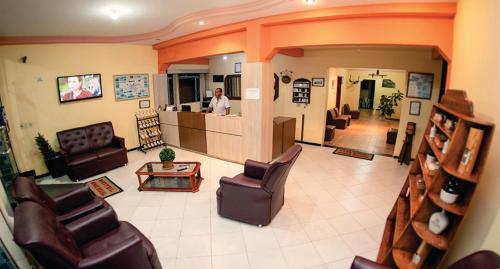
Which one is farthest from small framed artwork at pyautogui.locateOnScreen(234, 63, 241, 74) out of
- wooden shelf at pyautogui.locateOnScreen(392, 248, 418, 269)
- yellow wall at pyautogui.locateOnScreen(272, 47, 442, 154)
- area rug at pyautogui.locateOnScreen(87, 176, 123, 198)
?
wooden shelf at pyautogui.locateOnScreen(392, 248, 418, 269)

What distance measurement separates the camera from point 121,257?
221 centimetres

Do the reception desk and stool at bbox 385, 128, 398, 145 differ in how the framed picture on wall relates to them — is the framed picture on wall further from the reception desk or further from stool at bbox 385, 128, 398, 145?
stool at bbox 385, 128, 398, 145

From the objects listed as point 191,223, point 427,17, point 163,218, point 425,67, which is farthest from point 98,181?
point 425,67

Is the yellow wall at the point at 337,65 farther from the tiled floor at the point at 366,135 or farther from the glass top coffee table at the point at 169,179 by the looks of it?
the glass top coffee table at the point at 169,179

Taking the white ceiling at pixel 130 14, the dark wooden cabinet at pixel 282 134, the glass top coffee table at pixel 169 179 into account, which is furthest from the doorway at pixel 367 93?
the glass top coffee table at pixel 169 179

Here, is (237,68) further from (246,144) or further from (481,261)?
(481,261)

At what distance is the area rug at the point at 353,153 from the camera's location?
21.2 feet

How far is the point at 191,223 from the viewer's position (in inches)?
146

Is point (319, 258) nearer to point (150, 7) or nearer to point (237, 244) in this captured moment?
point (237, 244)

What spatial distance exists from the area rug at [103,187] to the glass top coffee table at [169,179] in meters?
0.48

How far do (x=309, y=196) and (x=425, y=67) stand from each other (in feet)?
13.6

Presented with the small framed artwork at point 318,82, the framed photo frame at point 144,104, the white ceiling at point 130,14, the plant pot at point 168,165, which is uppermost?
the white ceiling at point 130,14

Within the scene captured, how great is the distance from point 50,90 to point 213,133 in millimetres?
3476

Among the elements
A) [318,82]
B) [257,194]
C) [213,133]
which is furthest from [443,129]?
[318,82]
